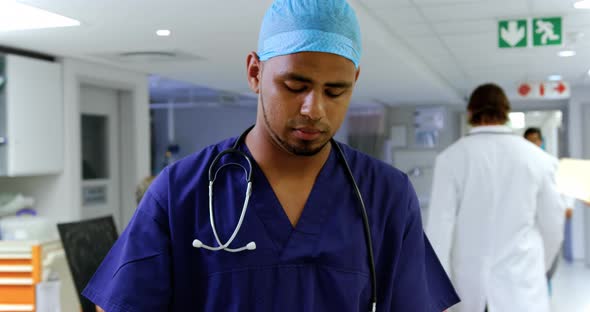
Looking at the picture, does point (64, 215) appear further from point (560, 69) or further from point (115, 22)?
point (560, 69)

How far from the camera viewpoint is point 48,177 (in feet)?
16.6

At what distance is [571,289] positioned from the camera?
7.40 meters

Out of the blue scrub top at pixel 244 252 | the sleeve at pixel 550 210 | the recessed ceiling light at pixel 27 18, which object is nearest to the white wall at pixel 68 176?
the recessed ceiling light at pixel 27 18

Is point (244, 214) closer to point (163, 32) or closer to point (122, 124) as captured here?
point (163, 32)

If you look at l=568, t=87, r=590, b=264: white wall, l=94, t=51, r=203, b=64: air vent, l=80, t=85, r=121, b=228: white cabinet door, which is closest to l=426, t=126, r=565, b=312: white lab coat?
l=94, t=51, r=203, b=64: air vent

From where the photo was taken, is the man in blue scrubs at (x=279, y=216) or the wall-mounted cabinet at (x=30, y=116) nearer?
the man in blue scrubs at (x=279, y=216)

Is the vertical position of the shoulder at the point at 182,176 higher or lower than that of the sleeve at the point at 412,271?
higher

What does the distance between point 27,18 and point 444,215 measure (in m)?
2.45

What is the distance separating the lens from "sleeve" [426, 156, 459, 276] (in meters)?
2.89

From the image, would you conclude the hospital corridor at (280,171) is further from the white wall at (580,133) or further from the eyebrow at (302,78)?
the white wall at (580,133)

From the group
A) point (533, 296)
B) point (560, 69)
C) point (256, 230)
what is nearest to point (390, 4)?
point (533, 296)

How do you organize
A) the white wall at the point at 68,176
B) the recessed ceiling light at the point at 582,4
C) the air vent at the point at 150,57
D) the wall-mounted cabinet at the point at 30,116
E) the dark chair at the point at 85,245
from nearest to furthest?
the dark chair at the point at 85,245 < the recessed ceiling light at the point at 582,4 < the wall-mounted cabinet at the point at 30,116 < the air vent at the point at 150,57 < the white wall at the point at 68,176

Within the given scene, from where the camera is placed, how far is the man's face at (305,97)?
1.14 metres

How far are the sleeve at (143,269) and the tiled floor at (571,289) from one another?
5.82m
